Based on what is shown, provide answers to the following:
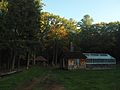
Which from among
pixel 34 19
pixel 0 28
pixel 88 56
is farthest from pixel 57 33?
pixel 0 28

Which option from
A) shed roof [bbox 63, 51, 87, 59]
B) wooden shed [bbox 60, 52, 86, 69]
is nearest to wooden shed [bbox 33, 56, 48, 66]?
shed roof [bbox 63, 51, 87, 59]

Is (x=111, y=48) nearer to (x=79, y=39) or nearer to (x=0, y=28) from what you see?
(x=79, y=39)

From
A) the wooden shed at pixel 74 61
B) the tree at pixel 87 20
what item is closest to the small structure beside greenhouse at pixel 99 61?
the wooden shed at pixel 74 61

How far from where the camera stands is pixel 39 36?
79.1 m

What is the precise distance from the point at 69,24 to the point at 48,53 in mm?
17019

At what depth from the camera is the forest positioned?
59.5 m

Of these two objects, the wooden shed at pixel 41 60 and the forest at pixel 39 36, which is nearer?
the forest at pixel 39 36

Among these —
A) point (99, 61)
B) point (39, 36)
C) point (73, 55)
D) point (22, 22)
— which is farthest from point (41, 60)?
point (22, 22)

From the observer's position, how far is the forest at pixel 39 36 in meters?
59.5

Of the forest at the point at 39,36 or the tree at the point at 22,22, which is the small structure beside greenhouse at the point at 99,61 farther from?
the tree at the point at 22,22

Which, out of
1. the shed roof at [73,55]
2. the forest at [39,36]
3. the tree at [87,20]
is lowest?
the shed roof at [73,55]

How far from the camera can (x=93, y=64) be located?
8669 centimetres

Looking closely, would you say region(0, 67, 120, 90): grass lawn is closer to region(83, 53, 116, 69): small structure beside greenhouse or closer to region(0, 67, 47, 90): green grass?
region(0, 67, 47, 90): green grass

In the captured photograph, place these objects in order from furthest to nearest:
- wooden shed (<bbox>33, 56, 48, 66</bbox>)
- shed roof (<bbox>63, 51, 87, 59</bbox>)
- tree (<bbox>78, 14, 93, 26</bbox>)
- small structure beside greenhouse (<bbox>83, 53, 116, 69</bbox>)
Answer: tree (<bbox>78, 14, 93, 26</bbox>) < wooden shed (<bbox>33, 56, 48, 66</bbox>) < small structure beside greenhouse (<bbox>83, 53, 116, 69</bbox>) < shed roof (<bbox>63, 51, 87, 59</bbox>)
